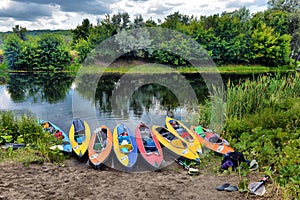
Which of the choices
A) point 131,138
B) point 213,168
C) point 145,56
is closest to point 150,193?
point 213,168

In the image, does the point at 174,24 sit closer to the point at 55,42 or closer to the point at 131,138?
the point at 55,42

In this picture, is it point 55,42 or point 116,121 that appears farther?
point 55,42

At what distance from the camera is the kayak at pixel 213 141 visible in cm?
561

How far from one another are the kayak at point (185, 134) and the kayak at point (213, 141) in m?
0.15

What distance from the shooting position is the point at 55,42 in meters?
28.3

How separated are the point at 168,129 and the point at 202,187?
2.64 m

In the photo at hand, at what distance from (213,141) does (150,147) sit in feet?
4.26

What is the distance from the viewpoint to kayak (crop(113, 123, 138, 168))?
5.16 meters

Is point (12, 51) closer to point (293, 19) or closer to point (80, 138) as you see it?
point (80, 138)

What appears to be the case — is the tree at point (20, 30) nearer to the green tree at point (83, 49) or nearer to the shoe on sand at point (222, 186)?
the green tree at point (83, 49)

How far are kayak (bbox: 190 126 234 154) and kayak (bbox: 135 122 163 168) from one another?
3.19 ft

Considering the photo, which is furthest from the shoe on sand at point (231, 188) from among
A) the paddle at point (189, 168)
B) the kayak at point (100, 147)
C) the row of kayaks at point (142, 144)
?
the kayak at point (100, 147)

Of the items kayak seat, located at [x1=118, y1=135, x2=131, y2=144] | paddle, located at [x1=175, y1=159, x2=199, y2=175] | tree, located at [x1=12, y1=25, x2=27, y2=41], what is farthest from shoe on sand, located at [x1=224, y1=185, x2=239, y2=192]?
tree, located at [x1=12, y1=25, x2=27, y2=41]

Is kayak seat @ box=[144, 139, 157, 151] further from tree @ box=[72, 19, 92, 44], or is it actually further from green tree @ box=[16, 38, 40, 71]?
tree @ box=[72, 19, 92, 44]
